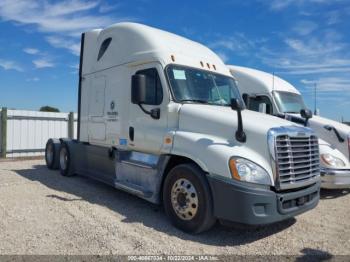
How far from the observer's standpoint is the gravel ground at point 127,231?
4219 millimetres

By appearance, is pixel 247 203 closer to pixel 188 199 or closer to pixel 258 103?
pixel 188 199

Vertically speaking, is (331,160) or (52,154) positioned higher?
(331,160)

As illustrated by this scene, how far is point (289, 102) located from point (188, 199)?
19.5 ft

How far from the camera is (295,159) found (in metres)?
4.68

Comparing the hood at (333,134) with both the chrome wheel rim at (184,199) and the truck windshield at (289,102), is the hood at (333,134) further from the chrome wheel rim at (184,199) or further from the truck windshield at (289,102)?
the chrome wheel rim at (184,199)

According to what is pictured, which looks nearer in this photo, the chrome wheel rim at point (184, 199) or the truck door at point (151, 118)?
the chrome wheel rim at point (184, 199)

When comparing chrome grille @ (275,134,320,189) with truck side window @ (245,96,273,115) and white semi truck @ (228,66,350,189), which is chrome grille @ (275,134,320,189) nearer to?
white semi truck @ (228,66,350,189)

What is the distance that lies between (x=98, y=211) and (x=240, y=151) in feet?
9.14

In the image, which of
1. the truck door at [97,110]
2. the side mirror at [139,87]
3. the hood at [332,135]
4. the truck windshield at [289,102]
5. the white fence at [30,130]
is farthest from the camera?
the white fence at [30,130]

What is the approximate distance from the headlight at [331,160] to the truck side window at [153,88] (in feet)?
13.3

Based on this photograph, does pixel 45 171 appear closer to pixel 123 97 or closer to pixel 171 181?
pixel 123 97

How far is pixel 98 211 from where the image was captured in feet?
18.6

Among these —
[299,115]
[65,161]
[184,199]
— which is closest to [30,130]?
[65,161]

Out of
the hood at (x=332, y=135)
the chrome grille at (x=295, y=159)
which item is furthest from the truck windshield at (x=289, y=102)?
the chrome grille at (x=295, y=159)
